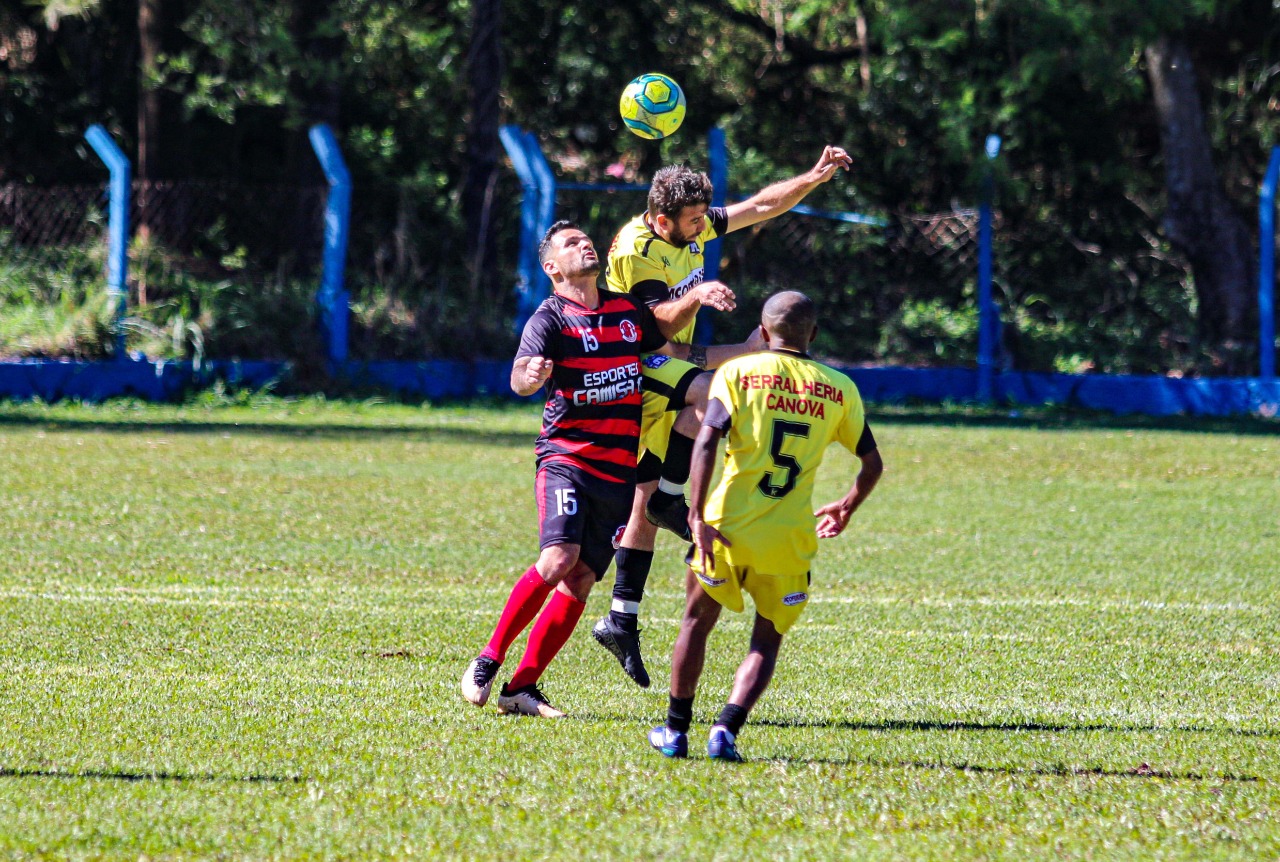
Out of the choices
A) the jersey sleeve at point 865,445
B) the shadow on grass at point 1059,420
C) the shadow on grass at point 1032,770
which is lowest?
the shadow on grass at point 1059,420

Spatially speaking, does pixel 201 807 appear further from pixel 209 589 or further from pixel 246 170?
pixel 246 170

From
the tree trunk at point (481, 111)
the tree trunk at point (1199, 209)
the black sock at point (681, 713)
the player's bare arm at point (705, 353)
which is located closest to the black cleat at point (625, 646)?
the black sock at point (681, 713)

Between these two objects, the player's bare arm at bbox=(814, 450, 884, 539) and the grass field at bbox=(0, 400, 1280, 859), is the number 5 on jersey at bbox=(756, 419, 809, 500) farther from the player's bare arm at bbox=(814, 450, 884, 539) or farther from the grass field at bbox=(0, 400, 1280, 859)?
the grass field at bbox=(0, 400, 1280, 859)

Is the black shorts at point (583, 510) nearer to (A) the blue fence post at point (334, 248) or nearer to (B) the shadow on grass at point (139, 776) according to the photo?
(B) the shadow on grass at point (139, 776)

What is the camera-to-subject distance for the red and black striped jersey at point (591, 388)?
5660 millimetres

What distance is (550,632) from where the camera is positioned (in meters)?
5.74

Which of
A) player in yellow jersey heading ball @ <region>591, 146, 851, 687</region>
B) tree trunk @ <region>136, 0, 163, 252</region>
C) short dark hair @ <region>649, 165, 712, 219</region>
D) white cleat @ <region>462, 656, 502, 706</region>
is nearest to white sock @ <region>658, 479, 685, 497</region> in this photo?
player in yellow jersey heading ball @ <region>591, 146, 851, 687</region>

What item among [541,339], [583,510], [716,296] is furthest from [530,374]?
[716,296]

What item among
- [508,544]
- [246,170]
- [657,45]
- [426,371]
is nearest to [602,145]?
[657,45]

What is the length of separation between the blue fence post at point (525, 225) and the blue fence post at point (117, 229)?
13.7 ft

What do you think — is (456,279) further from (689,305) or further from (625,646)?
(689,305)

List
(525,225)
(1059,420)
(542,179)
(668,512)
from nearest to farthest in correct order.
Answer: (668,512) < (1059,420) < (542,179) < (525,225)

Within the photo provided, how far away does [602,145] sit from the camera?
953 inches

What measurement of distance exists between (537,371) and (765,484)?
97 centimetres
